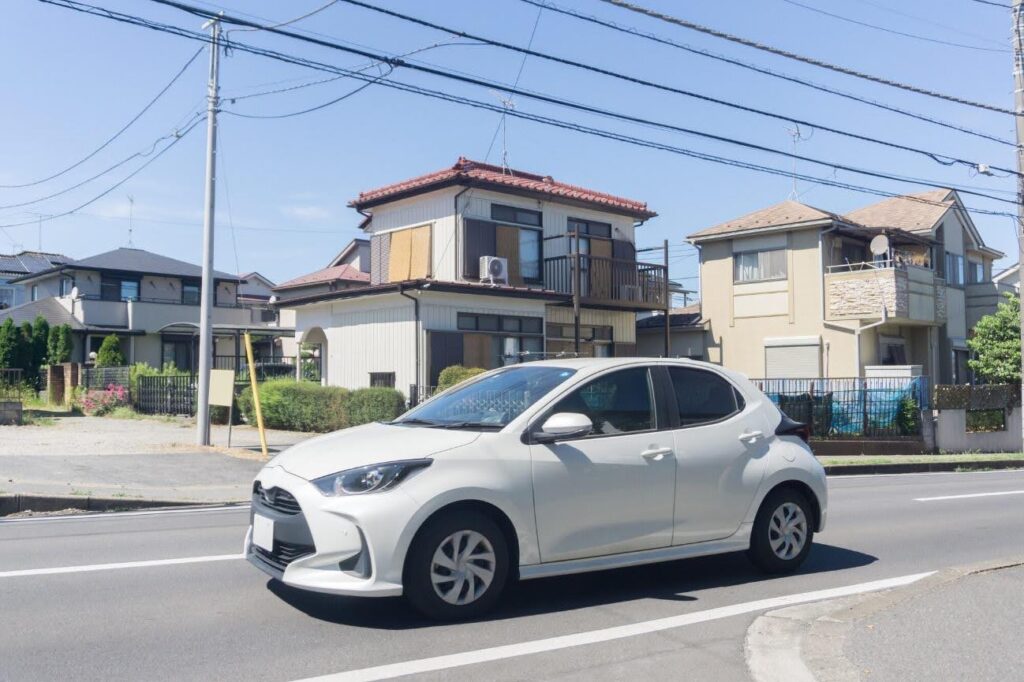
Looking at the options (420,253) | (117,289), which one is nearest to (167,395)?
(420,253)

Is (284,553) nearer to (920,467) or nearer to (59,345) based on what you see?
(920,467)

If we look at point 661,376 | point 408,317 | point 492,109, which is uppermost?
point 492,109

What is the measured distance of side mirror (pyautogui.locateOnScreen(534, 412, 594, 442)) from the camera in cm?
598

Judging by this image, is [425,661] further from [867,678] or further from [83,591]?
[83,591]

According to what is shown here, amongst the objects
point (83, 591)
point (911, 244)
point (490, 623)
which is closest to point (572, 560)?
point (490, 623)

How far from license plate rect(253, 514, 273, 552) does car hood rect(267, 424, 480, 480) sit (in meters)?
0.36

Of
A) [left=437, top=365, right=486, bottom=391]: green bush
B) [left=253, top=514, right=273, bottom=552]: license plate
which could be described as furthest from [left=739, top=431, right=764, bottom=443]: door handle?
[left=437, top=365, right=486, bottom=391]: green bush

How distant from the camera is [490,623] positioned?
575 cm

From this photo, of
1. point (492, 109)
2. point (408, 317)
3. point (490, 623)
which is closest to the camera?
point (490, 623)

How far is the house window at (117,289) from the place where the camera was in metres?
41.8

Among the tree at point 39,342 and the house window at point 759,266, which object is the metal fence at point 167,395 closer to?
the tree at point 39,342

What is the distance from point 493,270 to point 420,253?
259 centimetres

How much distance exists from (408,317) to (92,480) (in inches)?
429

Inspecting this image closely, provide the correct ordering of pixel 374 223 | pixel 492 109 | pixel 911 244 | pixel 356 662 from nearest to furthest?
pixel 356 662, pixel 492 109, pixel 374 223, pixel 911 244
